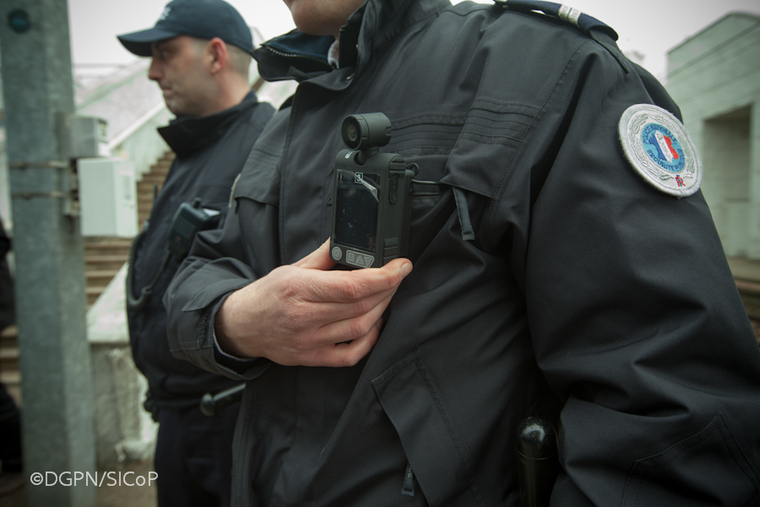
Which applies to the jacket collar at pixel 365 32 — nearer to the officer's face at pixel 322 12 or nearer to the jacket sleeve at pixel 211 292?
the officer's face at pixel 322 12

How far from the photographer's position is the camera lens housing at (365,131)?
802mm

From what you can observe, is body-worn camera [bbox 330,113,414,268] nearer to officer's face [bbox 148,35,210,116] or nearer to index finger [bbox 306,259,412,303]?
index finger [bbox 306,259,412,303]

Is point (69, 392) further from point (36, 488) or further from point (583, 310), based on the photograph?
point (583, 310)

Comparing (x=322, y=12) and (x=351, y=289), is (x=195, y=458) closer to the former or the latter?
(x=351, y=289)

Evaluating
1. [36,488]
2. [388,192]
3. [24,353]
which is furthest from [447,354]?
[36,488]

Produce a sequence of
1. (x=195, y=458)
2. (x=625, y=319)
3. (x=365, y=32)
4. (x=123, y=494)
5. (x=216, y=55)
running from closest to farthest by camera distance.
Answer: (x=625, y=319), (x=365, y=32), (x=195, y=458), (x=216, y=55), (x=123, y=494)

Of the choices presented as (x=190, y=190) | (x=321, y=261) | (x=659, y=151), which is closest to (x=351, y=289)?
(x=321, y=261)

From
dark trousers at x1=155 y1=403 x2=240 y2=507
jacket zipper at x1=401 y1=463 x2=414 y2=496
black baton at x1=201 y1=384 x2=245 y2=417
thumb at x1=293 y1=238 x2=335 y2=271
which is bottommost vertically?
dark trousers at x1=155 y1=403 x2=240 y2=507

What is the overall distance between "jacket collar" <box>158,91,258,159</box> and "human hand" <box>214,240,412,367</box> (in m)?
1.78

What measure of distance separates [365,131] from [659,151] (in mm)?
490

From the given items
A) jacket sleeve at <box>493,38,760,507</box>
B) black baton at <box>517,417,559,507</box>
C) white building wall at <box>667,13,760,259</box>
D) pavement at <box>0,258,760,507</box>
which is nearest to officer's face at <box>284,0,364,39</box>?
jacket sleeve at <box>493,38,760,507</box>

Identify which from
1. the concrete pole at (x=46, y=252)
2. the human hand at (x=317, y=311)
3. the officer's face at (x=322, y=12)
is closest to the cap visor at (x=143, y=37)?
the concrete pole at (x=46, y=252)

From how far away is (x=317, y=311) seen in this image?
0.82 m

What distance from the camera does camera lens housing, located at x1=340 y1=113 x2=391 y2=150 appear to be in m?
0.80
